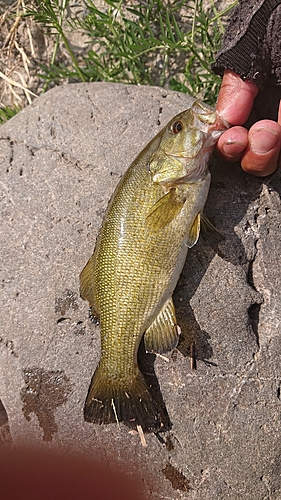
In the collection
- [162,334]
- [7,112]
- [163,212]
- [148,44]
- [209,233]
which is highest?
[148,44]

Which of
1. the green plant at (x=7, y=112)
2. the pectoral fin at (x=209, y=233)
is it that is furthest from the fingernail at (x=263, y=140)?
the green plant at (x=7, y=112)

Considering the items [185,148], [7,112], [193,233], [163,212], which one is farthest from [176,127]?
[7,112]

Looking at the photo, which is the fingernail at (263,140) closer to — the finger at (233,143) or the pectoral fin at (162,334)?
the finger at (233,143)

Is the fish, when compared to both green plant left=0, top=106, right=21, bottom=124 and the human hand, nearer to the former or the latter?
the human hand

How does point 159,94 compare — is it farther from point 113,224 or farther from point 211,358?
point 211,358

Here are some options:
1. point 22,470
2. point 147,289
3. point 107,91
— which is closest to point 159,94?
point 107,91

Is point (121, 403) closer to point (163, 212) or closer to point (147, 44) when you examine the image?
point (163, 212)

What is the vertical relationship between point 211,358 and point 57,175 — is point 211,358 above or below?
below
